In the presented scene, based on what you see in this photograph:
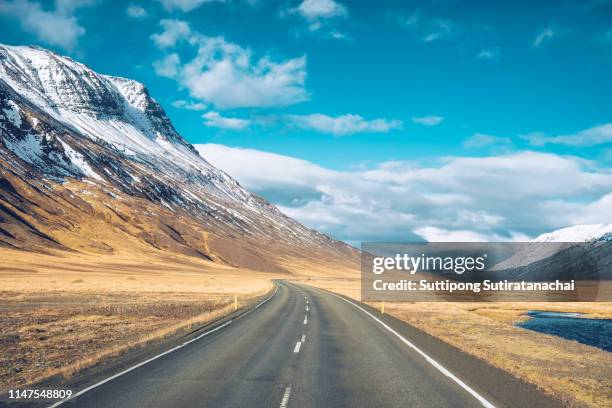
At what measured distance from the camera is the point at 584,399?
11359mm

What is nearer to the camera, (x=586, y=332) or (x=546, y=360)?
(x=546, y=360)

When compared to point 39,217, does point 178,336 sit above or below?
below

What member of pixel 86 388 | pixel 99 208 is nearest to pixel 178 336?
pixel 86 388

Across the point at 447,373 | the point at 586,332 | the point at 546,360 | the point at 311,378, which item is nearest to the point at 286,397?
the point at 311,378

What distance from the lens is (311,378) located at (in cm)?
1241

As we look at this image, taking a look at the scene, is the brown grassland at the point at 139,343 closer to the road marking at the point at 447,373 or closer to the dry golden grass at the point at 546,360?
the dry golden grass at the point at 546,360

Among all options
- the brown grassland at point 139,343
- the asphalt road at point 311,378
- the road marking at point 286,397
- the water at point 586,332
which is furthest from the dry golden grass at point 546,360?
the road marking at point 286,397

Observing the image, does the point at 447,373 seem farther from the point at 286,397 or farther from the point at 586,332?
the point at 586,332

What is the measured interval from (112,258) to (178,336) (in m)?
134

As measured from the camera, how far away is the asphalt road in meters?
10.2

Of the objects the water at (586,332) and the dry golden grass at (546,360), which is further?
the water at (586,332)

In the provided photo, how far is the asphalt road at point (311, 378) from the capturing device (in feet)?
33.6

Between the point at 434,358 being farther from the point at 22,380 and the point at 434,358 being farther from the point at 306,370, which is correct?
the point at 22,380

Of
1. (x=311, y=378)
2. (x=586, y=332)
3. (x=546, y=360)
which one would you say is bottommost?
(x=586, y=332)
